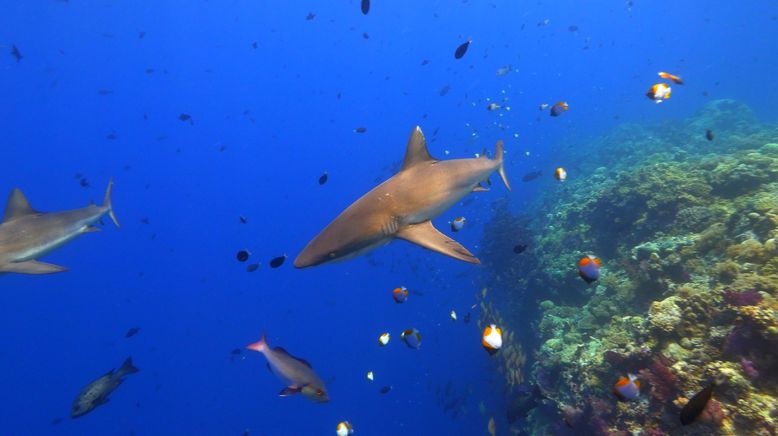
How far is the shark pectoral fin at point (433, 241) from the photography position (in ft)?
11.0

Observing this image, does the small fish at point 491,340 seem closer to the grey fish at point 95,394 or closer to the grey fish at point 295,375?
the grey fish at point 295,375

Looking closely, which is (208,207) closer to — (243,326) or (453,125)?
(243,326)

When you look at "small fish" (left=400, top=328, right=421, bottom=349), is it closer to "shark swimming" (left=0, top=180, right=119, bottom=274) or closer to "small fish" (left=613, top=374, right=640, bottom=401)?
"small fish" (left=613, top=374, right=640, bottom=401)

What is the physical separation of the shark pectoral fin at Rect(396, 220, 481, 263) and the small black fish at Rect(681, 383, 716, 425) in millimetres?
1826

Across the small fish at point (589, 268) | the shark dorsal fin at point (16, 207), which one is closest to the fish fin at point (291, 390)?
the small fish at point (589, 268)

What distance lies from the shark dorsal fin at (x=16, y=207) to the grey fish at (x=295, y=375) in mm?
4673

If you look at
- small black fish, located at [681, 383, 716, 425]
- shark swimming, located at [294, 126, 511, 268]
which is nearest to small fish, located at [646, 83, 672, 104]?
shark swimming, located at [294, 126, 511, 268]

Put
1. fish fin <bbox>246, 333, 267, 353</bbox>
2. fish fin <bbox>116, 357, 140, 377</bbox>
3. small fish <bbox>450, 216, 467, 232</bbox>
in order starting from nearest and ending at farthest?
fish fin <bbox>246, 333, 267, 353</bbox>
fish fin <bbox>116, 357, 140, 377</bbox>
small fish <bbox>450, 216, 467, 232</bbox>

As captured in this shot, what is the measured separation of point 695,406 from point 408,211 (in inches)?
108

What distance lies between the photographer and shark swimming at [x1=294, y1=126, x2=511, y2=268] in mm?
3406

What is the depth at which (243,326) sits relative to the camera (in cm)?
5772

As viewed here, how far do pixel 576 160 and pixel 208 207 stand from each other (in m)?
87.0

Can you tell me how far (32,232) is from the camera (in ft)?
19.5

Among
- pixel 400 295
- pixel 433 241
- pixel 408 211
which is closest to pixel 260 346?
pixel 400 295
